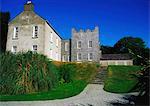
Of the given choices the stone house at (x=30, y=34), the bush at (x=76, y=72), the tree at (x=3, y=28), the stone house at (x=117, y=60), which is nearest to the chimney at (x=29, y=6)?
the stone house at (x=30, y=34)

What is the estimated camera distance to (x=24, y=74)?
13820 millimetres

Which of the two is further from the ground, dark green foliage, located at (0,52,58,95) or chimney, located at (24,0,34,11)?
chimney, located at (24,0,34,11)

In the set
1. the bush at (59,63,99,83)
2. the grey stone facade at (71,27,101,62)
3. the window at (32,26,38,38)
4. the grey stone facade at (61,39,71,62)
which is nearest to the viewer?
the bush at (59,63,99,83)

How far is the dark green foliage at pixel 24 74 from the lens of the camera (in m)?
13.3

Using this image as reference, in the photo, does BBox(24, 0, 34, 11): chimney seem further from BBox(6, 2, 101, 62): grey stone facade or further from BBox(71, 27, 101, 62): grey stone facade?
BBox(71, 27, 101, 62): grey stone facade

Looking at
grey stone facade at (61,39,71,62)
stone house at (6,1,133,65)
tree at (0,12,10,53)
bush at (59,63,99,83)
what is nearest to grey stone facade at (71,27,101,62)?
grey stone facade at (61,39,71,62)

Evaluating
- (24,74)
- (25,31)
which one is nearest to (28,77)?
(24,74)

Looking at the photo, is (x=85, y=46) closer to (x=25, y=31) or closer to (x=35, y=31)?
(x=35, y=31)

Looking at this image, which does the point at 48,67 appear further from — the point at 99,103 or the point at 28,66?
the point at 99,103

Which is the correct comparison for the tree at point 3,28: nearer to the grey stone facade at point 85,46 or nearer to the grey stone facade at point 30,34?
the grey stone facade at point 30,34

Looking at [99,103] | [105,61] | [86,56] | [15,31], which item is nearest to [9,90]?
[99,103]

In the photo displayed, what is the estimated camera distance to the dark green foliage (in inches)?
525

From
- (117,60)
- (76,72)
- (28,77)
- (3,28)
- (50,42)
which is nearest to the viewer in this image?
(28,77)

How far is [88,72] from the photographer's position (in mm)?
24594
